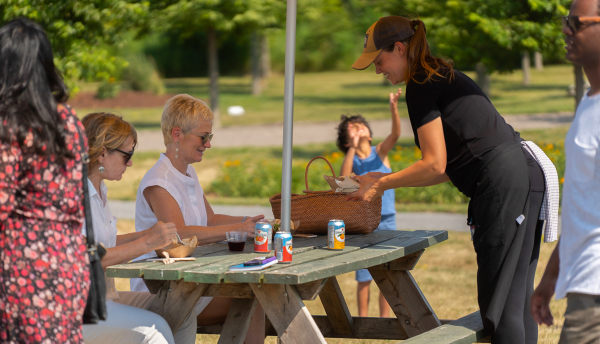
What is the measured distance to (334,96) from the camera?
34.1m

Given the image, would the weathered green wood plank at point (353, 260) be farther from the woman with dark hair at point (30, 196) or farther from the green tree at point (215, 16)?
the green tree at point (215, 16)

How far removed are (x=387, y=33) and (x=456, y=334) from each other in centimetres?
147

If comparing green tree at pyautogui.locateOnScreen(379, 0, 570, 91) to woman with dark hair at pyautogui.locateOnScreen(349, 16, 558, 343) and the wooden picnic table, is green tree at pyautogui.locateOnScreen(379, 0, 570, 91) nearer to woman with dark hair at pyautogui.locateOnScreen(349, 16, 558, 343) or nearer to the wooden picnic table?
the wooden picnic table

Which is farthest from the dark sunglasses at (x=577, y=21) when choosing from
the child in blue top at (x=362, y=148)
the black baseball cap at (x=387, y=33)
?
the child in blue top at (x=362, y=148)

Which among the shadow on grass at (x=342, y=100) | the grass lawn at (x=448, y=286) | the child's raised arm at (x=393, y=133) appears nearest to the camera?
the grass lawn at (x=448, y=286)

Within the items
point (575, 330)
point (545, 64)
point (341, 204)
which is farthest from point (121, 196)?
point (545, 64)

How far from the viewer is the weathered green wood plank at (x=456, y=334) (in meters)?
3.17

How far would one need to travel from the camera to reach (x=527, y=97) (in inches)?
1087

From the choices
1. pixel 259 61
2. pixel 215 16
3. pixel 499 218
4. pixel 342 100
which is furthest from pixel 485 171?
pixel 259 61

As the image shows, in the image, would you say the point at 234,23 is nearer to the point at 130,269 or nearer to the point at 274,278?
the point at 130,269

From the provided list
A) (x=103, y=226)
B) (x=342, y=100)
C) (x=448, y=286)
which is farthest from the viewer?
(x=342, y=100)

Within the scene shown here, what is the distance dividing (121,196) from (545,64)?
34.5 meters

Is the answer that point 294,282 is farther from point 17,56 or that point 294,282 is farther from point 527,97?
point 527,97

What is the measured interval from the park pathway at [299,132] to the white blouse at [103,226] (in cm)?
1469
